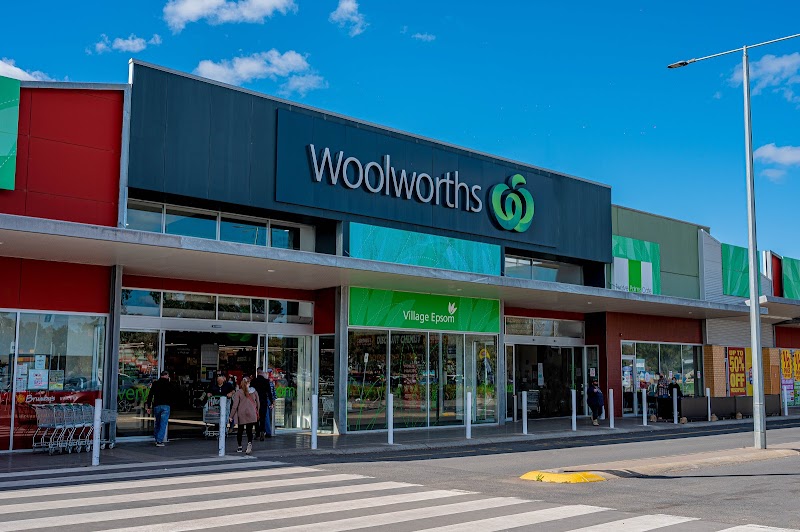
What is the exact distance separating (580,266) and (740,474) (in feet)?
52.3

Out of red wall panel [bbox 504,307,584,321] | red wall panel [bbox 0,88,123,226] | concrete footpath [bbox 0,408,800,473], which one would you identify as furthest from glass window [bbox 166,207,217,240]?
red wall panel [bbox 504,307,584,321]

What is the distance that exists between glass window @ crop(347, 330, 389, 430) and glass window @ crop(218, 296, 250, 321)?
2.85 m

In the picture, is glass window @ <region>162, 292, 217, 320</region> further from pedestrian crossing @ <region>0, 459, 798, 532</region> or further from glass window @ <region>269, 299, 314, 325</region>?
pedestrian crossing @ <region>0, 459, 798, 532</region>

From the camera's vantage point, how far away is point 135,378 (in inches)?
746

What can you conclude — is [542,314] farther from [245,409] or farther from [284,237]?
[245,409]

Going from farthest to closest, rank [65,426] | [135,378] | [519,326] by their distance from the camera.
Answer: [519,326]
[135,378]
[65,426]

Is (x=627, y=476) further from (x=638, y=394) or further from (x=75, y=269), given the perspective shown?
(x=638, y=394)

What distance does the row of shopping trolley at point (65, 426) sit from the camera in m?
16.1

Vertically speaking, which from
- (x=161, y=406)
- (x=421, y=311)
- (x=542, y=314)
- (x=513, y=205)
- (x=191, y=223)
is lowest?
(x=161, y=406)

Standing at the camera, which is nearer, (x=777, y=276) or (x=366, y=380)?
(x=366, y=380)

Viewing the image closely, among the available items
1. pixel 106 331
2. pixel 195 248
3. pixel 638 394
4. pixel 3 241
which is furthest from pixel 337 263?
pixel 638 394

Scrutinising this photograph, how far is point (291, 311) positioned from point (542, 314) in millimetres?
10538

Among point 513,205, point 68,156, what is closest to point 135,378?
point 68,156

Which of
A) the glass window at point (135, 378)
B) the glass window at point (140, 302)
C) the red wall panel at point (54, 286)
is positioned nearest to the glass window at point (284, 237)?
the glass window at point (140, 302)
